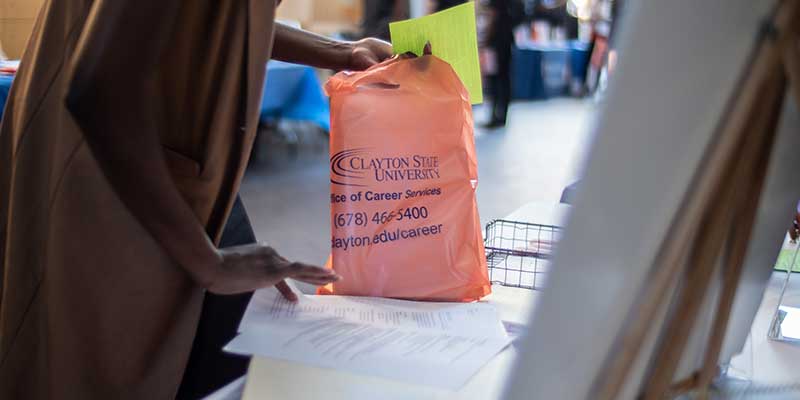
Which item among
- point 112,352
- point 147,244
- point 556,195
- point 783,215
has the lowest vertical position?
point 556,195

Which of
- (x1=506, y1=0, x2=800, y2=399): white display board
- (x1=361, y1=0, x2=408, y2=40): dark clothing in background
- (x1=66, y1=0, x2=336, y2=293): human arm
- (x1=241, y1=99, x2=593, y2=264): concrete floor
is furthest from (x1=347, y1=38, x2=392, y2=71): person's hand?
(x1=361, y1=0, x2=408, y2=40): dark clothing in background

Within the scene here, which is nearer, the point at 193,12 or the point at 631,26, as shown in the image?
the point at 631,26

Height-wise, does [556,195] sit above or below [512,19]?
below

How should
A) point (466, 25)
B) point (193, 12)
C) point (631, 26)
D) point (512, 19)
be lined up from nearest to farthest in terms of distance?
point (631, 26)
point (193, 12)
point (466, 25)
point (512, 19)

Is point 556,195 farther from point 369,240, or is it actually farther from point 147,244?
point 147,244

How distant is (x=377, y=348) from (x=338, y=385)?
0.06 meters

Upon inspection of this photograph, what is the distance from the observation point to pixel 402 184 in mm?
1055

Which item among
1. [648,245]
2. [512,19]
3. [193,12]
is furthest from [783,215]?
[512,19]

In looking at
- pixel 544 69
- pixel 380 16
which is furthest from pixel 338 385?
pixel 544 69

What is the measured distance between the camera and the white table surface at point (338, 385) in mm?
784

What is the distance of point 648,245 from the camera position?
0.50m

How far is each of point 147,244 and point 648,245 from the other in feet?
1.67

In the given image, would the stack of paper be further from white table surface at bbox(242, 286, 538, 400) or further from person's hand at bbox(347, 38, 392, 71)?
person's hand at bbox(347, 38, 392, 71)

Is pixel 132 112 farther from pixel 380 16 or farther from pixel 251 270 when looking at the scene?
pixel 380 16
